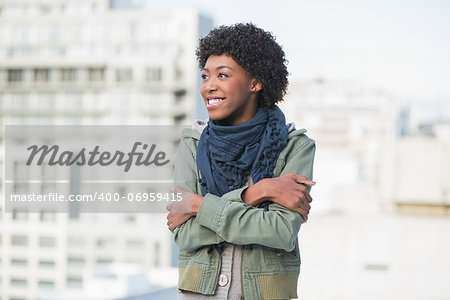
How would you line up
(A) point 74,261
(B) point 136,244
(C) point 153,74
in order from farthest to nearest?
(C) point 153,74 < (A) point 74,261 < (B) point 136,244

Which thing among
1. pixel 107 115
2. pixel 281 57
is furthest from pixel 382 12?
pixel 281 57

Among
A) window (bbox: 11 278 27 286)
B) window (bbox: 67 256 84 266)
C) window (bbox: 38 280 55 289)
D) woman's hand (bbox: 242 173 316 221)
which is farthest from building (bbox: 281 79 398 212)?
woman's hand (bbox: 242 173 316 221)

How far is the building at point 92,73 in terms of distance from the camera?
33312 mm

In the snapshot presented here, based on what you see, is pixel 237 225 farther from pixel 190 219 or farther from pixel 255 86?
pixel 255 86

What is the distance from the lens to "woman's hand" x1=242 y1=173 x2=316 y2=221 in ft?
4.10

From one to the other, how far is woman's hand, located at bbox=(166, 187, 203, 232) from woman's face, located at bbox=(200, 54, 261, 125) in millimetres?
179

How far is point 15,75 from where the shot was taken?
1507 inches

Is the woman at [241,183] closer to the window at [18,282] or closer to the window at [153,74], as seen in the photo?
the window at [18,282]

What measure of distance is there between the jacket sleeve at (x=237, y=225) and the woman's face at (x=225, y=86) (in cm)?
18

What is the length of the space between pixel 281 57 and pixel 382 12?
139 ft

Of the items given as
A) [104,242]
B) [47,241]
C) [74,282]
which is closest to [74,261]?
[74,282]

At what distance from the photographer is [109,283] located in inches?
183

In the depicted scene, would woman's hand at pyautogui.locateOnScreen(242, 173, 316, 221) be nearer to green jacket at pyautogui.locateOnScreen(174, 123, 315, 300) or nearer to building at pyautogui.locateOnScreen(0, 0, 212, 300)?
green jacket at pyautogui.locateOnScreen(174, 123, 315, 300)

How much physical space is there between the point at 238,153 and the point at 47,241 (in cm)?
2704
